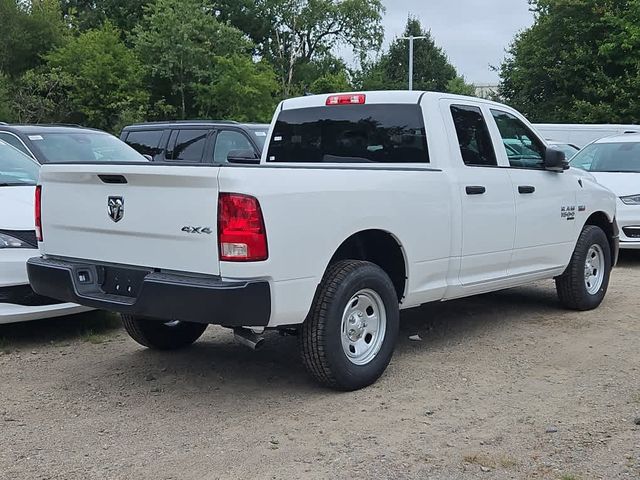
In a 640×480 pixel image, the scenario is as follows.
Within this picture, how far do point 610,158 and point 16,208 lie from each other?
28.2ft

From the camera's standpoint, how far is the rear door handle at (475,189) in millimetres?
5852

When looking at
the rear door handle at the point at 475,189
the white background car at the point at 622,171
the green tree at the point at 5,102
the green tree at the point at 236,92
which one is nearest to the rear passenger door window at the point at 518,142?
the rear door handle at the point at 475,189

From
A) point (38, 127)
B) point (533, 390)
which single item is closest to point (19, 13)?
point (38, 127)

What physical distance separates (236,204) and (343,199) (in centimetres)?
79

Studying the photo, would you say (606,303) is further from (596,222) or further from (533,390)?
(533,390)

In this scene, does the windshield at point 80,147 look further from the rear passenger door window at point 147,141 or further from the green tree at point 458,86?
the green tree at point 458,86

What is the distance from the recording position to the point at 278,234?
4414 millimetres

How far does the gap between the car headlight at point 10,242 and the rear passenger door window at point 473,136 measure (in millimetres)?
3379

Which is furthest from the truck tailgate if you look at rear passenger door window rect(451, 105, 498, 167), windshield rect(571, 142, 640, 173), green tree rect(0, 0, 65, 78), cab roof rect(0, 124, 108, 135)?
green tree rect(0, 0, 65, 78)

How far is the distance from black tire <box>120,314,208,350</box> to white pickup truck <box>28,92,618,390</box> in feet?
0.04

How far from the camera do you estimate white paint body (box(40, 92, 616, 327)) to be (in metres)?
4.41

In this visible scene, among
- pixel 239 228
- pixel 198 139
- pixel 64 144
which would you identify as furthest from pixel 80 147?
pixel 239 228

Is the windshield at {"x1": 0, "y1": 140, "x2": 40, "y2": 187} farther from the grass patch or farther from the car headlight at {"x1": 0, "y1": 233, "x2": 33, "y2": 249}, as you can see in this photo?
the grass patch

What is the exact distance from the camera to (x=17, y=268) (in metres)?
5.92
